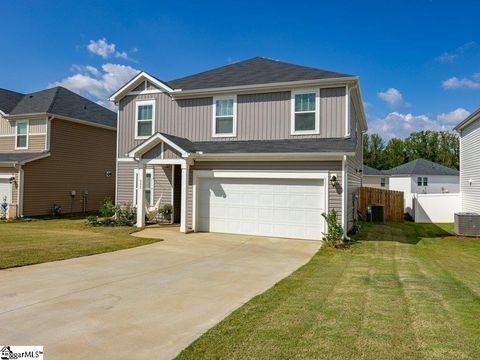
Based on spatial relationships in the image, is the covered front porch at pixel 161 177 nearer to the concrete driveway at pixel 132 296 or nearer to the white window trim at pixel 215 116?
the white window trim at pixel 215 116

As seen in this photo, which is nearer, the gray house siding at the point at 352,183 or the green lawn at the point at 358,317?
the green lawn at the point at 358,317

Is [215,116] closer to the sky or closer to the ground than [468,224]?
closer to the sky

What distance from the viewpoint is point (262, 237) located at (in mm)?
12195

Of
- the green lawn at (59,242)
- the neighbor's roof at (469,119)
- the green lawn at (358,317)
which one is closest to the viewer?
the green lawn at (358,317)

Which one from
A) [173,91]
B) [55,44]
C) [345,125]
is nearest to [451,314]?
[345,125]

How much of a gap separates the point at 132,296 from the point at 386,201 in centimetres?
1783

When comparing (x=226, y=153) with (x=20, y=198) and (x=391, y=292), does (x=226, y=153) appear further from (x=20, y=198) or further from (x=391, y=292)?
(x=20, y=198)

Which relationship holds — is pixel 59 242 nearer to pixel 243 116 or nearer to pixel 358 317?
pixel 243 116

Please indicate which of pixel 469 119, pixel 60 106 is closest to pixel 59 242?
pixel 60 106

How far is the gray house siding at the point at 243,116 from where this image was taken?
12789 mm

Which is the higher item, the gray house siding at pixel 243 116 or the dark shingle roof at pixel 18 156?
the gray house siding at pixel 243 116

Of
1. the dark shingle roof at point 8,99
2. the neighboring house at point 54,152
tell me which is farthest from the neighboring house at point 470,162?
the dark shingle roof at point 8,99

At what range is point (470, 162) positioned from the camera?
59.5 ft

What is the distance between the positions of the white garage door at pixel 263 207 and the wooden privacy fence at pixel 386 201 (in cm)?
858
